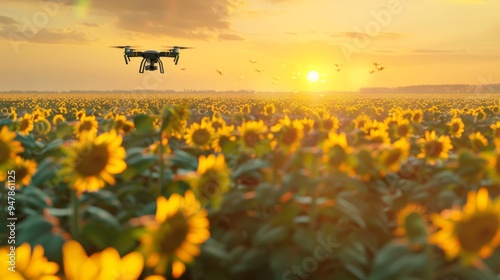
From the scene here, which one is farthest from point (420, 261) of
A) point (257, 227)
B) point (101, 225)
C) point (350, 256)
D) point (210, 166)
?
point (101, 225)

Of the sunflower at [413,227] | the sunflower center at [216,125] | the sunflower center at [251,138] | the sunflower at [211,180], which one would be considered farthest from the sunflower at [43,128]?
the sunflower at [413,227]

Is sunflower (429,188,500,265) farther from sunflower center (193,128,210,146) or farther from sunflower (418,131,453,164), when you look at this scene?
sunflower center (193,128,210,146)

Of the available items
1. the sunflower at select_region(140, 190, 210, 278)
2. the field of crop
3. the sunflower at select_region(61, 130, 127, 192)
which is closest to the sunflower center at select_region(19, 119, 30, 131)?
the field of crop

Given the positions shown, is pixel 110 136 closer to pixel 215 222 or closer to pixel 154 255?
pixel 215 222

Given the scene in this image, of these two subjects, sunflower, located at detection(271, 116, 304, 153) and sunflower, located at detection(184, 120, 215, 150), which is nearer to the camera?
sunflower, located at detection(271, 116, 304, 153)

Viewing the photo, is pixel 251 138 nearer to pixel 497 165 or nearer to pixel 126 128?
pixel 126 128

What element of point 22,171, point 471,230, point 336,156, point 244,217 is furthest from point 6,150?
point 471,230
